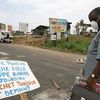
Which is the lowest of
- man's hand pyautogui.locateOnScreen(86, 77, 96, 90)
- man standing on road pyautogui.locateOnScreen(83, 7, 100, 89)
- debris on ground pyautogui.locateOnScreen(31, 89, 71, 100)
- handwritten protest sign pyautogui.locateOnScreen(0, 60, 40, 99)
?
debris on ground pyautogui.locateOnScreen(31, 89, 71, 100)

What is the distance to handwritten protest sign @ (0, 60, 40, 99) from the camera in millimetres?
5590

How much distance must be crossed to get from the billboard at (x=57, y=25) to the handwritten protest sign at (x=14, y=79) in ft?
86.9

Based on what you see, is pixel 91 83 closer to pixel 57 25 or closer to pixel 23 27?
pixel 57 25

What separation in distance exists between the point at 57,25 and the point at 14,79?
27.6m

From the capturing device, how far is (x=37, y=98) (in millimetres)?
7578

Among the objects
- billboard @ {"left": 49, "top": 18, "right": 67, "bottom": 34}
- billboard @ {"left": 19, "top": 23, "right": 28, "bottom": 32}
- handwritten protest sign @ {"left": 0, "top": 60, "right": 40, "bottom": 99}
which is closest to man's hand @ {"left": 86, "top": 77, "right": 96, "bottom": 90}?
handwritten protest sign @ {"left": 0, "top": 60, "right": 40, "bottom": 99}

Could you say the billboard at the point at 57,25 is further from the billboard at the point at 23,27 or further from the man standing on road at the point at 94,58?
the man standing on road at the point at 94,58

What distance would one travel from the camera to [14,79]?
5855mm

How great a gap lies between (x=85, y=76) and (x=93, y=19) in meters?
0.81

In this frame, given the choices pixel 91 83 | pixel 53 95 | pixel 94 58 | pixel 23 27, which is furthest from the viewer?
pixel 23 27

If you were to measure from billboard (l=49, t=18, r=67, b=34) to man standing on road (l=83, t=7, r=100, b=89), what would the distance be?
92.6ft

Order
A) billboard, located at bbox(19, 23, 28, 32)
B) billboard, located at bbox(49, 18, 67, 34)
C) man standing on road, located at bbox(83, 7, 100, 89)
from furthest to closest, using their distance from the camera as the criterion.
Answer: billboard, located at bbox(19, 23, 28, 32)
billboard, located at bbox(49, 18, 67, 34)
man standing on road, located at bbox(83, 7, 100, 89)

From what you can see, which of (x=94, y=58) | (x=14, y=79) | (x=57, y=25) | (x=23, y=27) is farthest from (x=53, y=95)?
(x=23, y=27)

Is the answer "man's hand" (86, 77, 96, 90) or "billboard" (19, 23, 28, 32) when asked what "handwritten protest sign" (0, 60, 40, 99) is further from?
"billboard" (19, 23, 28, 32)
